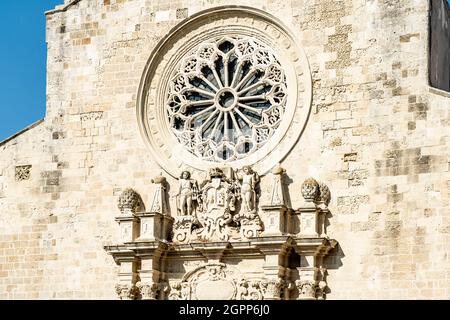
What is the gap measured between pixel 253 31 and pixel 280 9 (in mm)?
659

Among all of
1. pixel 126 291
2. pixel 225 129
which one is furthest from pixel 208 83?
pixel 126 291

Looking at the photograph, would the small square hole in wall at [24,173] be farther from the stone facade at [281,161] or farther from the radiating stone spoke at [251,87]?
the radiating stone spoke at [251,87]

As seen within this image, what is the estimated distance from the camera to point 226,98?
24484 millimetres

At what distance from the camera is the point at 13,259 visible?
2525 cm

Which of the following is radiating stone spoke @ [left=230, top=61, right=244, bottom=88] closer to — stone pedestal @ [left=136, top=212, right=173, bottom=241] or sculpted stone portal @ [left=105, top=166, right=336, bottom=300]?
sculpted stone portal @ [left=105, top=166, right=336, bottom=300]

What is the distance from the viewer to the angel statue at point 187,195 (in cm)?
2389

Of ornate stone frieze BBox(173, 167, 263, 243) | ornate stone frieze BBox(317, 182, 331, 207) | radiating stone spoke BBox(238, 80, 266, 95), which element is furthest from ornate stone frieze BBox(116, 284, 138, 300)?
radiating stone spoke BBox(238, 80, 266, 95)

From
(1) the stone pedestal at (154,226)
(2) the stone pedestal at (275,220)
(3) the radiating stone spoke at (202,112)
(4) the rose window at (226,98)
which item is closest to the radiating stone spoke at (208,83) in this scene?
(4) the rose window at (226,98)

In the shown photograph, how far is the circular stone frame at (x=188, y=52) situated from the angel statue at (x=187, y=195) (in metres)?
0.38

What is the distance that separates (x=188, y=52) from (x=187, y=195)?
9.10 feet

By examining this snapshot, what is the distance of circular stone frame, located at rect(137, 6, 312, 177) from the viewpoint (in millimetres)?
23719

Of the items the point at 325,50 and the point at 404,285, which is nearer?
the point at 404,285
